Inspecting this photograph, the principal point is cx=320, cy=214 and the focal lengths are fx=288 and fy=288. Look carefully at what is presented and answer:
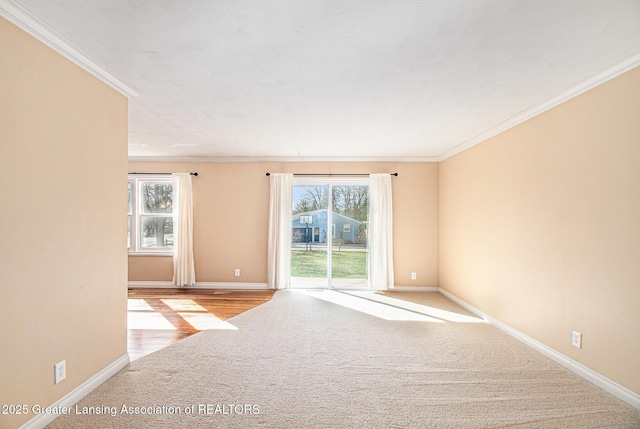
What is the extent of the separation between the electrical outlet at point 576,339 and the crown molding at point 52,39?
4539 mm

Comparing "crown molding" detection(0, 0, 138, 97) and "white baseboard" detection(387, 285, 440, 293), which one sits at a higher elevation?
"crown molding" detection(0, 0, 138, 97)

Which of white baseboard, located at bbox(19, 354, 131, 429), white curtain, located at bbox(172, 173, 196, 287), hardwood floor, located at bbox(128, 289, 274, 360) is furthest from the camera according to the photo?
white curtain, located at bbox(172, 173, 196, 287)

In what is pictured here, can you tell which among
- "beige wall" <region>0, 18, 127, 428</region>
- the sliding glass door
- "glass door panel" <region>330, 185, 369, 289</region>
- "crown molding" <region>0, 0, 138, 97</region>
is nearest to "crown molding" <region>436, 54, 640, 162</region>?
"glass door panel" <region>330, 185, 369, 289</region>

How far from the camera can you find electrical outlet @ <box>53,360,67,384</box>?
1.94 meters

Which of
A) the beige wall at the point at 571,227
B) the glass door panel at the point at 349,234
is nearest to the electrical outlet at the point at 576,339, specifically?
the beige wall at the point at 571,227

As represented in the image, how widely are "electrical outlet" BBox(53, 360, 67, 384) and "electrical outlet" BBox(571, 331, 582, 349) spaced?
409cm

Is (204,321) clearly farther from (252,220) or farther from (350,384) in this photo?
(350,384)

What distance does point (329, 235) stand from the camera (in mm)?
5555

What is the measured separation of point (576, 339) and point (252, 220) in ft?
15.5

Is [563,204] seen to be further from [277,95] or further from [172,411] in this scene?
[172,411]

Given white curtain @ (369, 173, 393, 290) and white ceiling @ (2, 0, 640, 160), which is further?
white curtain @ (369, 173, 393, 290)

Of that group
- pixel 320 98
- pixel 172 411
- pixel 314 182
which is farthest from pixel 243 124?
pixel 172 411

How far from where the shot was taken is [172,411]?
2039mm

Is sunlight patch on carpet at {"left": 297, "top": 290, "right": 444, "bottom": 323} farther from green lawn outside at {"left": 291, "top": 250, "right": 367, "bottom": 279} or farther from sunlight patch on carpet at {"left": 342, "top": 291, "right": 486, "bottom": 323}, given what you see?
green lawn outside at {"left": 291, "top": 250, "right": 367, "bottom": 279}
